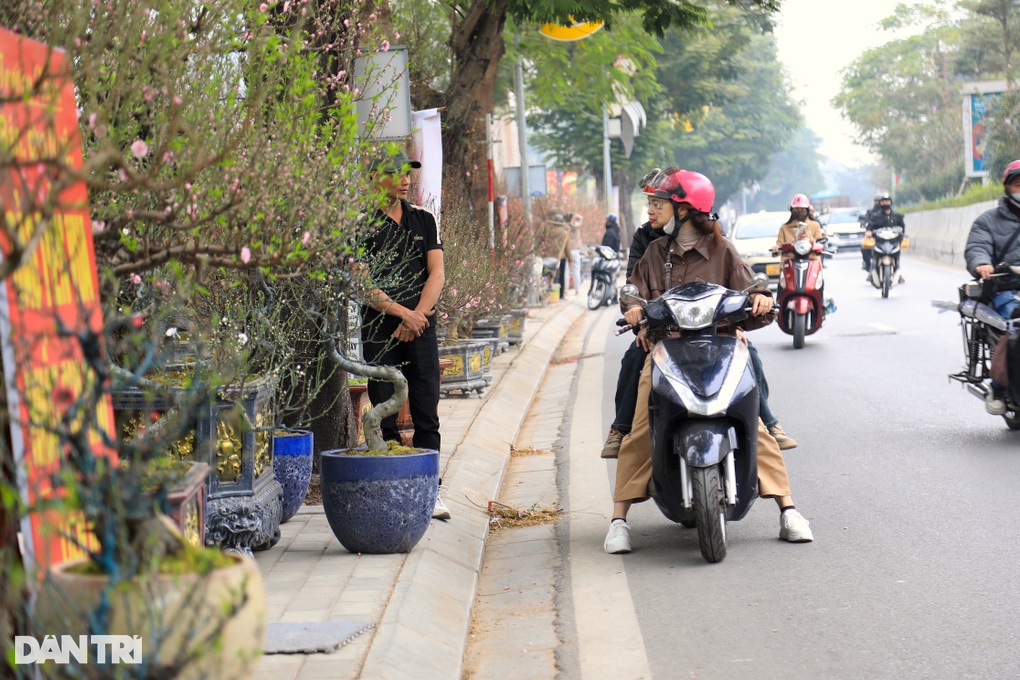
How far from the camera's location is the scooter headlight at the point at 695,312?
269 inches

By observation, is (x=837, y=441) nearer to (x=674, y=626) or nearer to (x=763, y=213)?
(x=674, y=626)

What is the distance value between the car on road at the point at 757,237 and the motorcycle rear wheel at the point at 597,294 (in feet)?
8.66

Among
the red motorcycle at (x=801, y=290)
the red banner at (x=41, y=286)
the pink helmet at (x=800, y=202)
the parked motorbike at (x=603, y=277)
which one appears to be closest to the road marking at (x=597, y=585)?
the red banner at (x=41, y=286)

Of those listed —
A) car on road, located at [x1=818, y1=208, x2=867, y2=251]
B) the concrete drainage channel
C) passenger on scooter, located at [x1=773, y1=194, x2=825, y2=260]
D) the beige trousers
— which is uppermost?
passenger on scooter, located at [x1=773, y1=194, x2=825, y2=260]

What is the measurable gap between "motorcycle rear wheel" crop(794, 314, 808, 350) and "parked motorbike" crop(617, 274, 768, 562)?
35.0 ft

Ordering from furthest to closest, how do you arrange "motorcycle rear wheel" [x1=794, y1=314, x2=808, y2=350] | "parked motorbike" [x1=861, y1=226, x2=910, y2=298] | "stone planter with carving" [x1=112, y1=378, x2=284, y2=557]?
1. "parked motorbike" [x1=861, y1=226, x2=910, y2=298]
2. "motorcycle rear wheel" [x1=794, y1=314, x2=808, y2=350]
3. "stone planter with carving" [x1=112, y1=378, x2=284, y2=557]

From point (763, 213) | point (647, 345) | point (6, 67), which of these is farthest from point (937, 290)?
point (6, 67)

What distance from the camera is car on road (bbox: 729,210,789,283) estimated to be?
28062mm

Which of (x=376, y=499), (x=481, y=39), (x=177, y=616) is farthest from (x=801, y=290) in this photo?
(x=177, y=616)

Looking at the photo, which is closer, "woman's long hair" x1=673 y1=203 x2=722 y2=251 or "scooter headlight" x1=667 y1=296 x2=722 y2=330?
"scooter headlight" x1=667 y1=296 x2=722 y2=330

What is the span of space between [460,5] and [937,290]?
14.8 meters

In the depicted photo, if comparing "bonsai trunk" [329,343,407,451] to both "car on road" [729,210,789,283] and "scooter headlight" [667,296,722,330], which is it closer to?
"scooter headlight" [667,296,722,330]

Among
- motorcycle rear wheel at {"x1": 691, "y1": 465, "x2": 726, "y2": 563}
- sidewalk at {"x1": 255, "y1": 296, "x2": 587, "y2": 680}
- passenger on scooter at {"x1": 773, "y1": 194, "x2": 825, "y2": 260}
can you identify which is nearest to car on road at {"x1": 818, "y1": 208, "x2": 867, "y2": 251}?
passenger on scooter at {"x1": 773, "y1": 194, "x2": 825, "y2": 260}

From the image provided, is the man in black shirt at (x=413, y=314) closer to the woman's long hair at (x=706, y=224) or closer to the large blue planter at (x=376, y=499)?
the large blue planter at (x=376, y=499)
